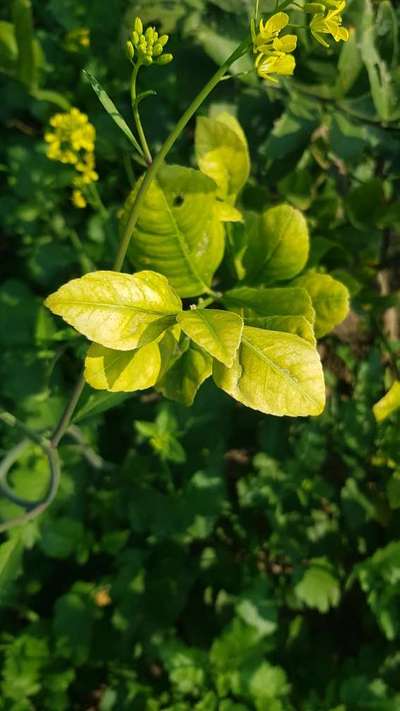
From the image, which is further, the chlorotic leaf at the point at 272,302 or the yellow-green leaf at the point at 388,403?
the yellow-green leaf at the point at 388,403

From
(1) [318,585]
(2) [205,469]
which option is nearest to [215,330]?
(2) [205,469]

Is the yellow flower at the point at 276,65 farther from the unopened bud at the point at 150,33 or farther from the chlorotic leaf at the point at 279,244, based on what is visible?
the chlorotic leaf at the point at 279,244

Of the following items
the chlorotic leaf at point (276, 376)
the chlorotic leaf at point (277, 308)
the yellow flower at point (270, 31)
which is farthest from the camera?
the chlorotic leaf at point (277, 308)

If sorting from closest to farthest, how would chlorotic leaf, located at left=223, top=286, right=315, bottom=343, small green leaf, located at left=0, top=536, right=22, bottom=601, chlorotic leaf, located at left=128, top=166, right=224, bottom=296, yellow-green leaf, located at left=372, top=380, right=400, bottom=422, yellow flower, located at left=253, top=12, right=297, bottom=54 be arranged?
yellow flower, located at left=253, top=12, right=297, bottom=54 → chlorotic leaf, located at left=223, top=286, right=315, bottom=343 → chlorotic leaf, located at left=128, top=166, right=224, bottom=296 → yellow-green leaf, located at left=372, top=380, right=400, bottom=422 → small green leaf, located at left=0, top=536, right=22, bottom=601

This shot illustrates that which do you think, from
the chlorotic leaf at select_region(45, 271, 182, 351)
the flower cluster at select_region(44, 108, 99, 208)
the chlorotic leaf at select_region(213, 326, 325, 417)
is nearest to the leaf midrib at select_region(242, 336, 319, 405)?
the chlorotic leaf at select_region(213, 326, 325, 417)

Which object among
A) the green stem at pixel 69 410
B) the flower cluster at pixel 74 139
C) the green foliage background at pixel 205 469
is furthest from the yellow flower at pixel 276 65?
the flower cluster at pixel 74 139

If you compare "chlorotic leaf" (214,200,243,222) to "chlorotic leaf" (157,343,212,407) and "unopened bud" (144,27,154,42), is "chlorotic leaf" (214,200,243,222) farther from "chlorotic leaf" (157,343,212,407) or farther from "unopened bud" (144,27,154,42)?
"unopened bud" (144,27,154,42)
